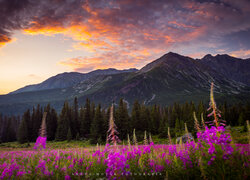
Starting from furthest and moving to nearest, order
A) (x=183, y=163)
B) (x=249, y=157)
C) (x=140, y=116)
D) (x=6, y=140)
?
(x=6, y=140) < (x=140, y=116) < (x=183, y=163) < (x=249, y=157)

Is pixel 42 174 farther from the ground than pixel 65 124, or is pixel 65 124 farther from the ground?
pixel 42 174

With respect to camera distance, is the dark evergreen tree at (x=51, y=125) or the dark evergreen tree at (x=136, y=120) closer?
the dark evergreen tree at (x=136, y=120)

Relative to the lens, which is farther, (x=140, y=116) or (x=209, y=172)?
(x=140, y=116)

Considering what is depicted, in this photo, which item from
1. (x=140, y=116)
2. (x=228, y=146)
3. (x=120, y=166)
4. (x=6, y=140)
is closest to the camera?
(x=120, y=166)

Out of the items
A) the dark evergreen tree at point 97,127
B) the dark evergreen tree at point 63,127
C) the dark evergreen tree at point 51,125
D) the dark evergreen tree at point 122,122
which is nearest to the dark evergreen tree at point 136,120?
the dark evergreen tree at point 122,122

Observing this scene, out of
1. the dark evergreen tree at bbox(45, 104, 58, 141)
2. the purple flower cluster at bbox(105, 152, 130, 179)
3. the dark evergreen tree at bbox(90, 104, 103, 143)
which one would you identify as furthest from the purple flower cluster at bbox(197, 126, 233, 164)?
the dark evergreen tree at bbox(45, 104, 58, 141)

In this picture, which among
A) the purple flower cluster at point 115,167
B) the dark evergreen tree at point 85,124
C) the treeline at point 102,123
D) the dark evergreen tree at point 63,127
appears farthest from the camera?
the dark evergreen tree at point 85,124

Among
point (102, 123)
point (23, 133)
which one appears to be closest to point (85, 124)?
point (102, 123)

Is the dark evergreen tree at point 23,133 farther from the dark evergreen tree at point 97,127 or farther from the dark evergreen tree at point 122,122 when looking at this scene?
the dark evergreen tree at point 122,122

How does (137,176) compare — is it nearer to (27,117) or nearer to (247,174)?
(247,174)

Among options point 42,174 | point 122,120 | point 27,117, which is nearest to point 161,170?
point 42,174

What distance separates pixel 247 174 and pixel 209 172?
0.81m

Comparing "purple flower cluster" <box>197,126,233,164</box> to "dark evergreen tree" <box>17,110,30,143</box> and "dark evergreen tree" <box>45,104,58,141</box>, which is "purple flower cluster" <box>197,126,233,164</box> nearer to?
"dark evergreen tree" <box>45,104,58,141</box>

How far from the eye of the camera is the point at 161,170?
17.8 ft
